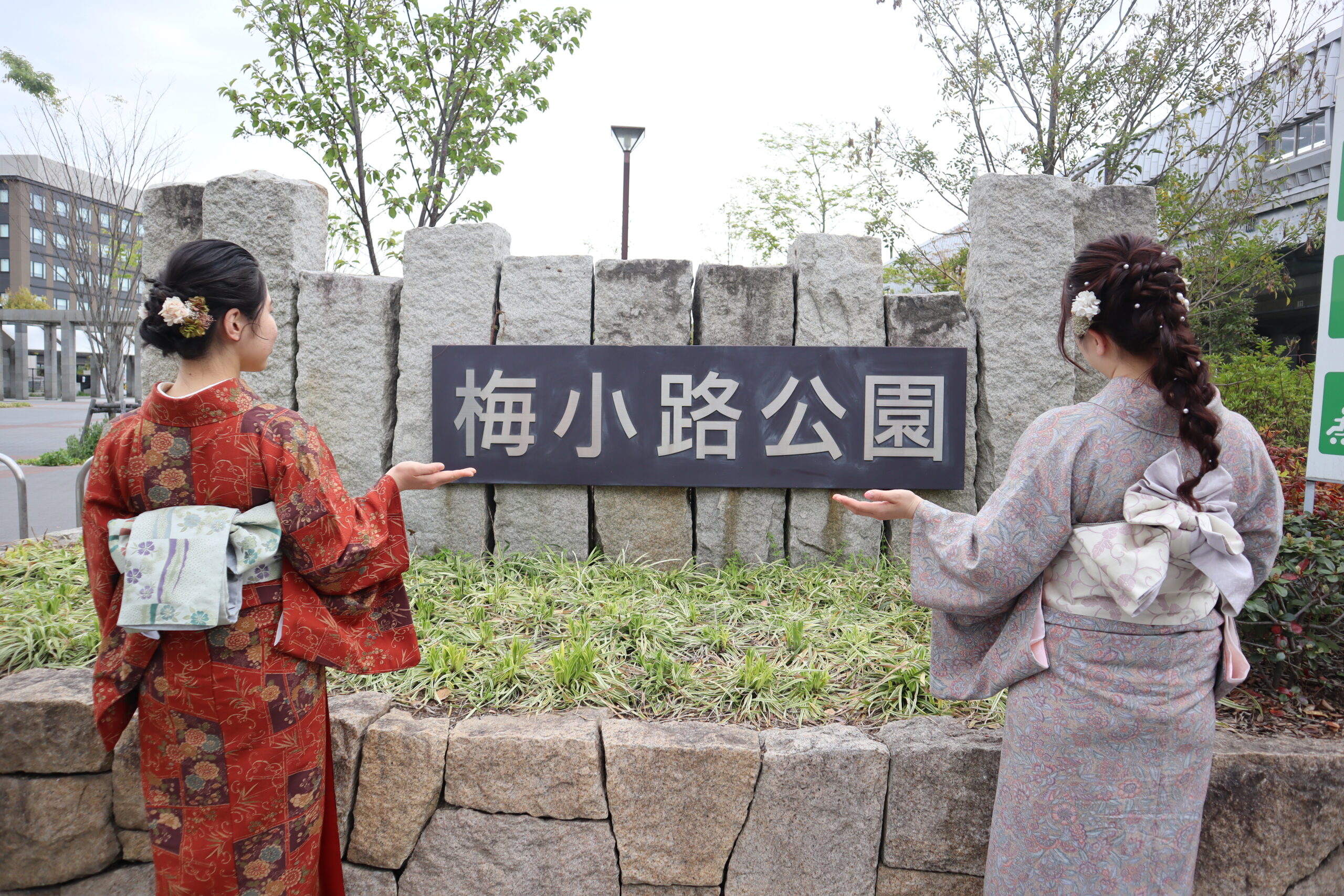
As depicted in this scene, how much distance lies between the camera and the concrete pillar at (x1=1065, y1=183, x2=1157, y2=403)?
3562 millimetres

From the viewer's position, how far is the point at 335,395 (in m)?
3.60

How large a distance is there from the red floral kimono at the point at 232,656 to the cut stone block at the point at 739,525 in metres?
1.98

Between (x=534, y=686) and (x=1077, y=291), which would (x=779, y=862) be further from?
(x=1077, y=291)

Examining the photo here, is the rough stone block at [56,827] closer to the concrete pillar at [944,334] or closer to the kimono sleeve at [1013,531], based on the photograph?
the kimono sleeve at [1013,531]

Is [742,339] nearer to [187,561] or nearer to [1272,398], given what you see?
[187,561]

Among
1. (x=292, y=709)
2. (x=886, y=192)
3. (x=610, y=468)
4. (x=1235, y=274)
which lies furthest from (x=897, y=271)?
(x=292, y=709)

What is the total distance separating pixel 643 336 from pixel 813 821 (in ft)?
7.07

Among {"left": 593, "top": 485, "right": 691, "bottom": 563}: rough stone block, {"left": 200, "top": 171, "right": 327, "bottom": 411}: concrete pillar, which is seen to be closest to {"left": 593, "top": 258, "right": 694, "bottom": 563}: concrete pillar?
{"left": 593, "top": 485, "right": 691, "bottom": 563}: rough stone block

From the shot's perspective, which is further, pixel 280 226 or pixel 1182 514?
pixel 280 226

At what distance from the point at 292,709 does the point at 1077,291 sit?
1969 mm

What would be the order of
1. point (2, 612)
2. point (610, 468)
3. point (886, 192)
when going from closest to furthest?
point (2, 612) → point (610, 468) → point (886, 192)

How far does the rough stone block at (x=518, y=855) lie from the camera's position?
7.31ft

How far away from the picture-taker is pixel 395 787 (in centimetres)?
224

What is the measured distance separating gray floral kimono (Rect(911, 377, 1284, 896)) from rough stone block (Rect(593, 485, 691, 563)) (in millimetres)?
1980
